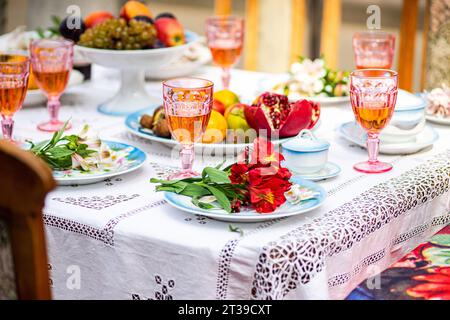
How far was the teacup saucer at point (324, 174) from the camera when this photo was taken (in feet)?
4.42

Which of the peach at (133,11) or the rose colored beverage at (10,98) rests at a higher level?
the peach at (133,11)

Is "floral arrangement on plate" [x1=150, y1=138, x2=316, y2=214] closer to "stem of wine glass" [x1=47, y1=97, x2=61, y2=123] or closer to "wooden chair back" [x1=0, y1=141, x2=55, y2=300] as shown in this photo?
"wooden chair back" [x1=0, y1=141, x2=55, y2=300]

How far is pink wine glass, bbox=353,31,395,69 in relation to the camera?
1828mm

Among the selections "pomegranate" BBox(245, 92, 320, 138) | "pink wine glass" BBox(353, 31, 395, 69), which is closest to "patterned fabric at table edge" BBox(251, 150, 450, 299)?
"pomegranate" BBox(245, 92, 320, 138)

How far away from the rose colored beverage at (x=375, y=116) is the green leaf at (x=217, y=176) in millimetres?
337

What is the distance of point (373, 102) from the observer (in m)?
1.39

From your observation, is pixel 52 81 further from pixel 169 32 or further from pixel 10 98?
pixel 169 32

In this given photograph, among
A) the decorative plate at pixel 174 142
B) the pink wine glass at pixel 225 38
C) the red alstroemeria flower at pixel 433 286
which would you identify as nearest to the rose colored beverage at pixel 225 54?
the pink wine glass at pixel 225 38

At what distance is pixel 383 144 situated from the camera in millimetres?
1528

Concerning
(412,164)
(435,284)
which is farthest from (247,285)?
(412,164)

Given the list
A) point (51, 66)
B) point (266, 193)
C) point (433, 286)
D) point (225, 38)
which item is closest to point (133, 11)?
point (225, 38)

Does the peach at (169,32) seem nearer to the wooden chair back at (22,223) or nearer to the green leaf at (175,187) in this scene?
the green leaf at (175,187)
